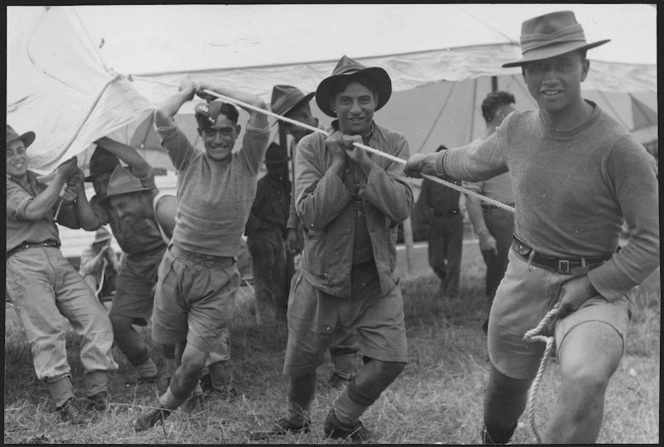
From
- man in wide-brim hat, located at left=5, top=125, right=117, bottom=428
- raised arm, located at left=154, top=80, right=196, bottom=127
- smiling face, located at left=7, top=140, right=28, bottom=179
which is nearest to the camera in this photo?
raised arm, located at left=154, top=80, right=196, bottom=127

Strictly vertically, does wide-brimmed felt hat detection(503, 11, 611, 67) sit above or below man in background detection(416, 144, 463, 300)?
above

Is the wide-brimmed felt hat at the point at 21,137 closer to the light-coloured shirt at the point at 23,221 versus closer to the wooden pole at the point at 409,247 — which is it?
the light-coloured shirt at the point at 23,221

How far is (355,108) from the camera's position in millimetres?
4086

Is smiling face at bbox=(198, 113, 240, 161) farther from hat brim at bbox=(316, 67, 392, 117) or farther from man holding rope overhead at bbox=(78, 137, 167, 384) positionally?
man holding rope overhead at bbox=(78, 137, 167, 384)

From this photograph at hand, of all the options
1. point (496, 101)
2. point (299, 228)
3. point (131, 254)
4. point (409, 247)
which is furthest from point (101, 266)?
point (409, 247)

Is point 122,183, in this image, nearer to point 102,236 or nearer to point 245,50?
point 245,50

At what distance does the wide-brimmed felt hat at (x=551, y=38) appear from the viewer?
122 inches

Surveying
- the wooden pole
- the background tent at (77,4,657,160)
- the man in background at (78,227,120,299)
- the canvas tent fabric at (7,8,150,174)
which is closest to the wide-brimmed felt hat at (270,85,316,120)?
the background tent at (77,4,657,160)

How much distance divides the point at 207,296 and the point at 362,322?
1.00 metres

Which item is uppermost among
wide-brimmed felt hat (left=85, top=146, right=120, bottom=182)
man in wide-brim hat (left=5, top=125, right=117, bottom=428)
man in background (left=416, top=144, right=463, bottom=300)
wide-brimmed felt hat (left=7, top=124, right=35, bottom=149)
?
wide-brimmed felt hat (left=7, top=124, right=35, bottom=149)

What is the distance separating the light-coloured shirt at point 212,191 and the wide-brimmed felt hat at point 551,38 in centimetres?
191

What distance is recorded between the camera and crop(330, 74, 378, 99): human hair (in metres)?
4.11

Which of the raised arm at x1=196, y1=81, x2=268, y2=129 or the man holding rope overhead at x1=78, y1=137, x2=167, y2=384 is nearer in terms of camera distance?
the raised arm at x1=196, y1=81, x2=268, y2=129

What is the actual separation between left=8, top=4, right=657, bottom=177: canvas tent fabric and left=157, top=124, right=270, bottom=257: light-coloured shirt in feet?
2.83
